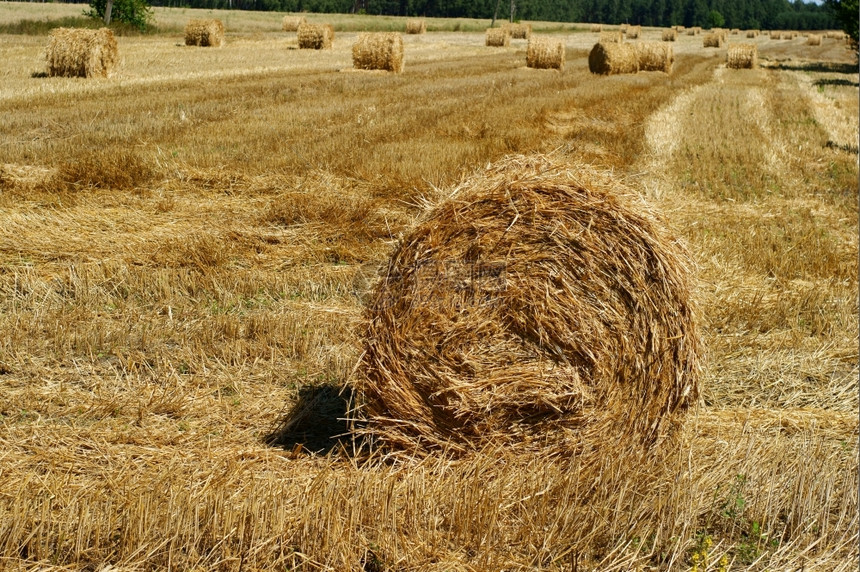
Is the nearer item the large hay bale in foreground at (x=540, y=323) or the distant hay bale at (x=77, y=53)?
the large hay bale in foreground at (x=540, y=323)

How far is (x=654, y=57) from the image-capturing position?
85.9 feet

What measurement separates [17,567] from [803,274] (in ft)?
19.6

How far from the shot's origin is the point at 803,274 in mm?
7137

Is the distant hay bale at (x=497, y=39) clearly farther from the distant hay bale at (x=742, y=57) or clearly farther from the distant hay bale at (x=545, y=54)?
the distant hay bale at (x=545, y=54)

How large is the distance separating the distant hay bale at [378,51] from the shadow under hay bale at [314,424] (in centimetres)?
1810

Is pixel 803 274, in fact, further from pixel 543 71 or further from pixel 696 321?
pixel 543 71

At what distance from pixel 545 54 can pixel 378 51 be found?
5678mm

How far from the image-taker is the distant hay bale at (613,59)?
24547 millimetres

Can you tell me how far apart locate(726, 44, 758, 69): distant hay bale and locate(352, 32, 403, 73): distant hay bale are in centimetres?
1407

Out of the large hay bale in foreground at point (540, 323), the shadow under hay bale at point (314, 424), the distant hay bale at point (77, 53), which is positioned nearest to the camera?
the large hay bale in foreground at point (540, 323)

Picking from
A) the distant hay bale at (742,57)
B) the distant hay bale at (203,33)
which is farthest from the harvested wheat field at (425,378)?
the distant hay bale at (742,57)

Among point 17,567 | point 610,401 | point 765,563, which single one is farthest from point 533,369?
point 17,567

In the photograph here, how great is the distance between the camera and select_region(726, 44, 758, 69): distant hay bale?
102 feet

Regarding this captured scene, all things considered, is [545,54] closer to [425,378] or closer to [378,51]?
[378,51]
